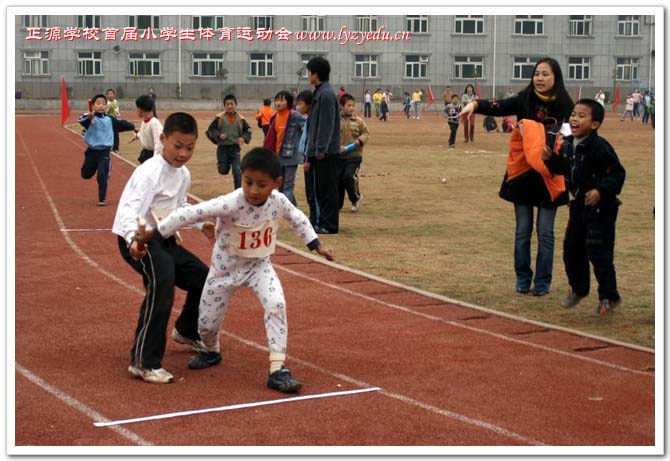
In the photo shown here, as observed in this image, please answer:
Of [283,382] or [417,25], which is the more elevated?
[417,25]

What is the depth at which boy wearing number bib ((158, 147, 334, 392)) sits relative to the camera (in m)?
7.29

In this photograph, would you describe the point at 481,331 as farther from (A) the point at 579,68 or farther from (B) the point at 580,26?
(A) the point at 579,68

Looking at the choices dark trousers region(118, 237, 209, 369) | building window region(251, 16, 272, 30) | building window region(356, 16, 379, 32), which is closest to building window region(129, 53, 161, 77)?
building window region(251, 16, 272, 30)

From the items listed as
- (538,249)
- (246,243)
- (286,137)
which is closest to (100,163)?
(286,137)

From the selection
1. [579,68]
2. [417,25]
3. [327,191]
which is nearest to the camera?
[327,191]

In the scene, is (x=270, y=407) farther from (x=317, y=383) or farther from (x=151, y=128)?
(x=151, y=128)

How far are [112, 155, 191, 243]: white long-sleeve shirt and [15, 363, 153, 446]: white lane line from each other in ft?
3.50

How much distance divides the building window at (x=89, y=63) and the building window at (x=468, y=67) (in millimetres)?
20030

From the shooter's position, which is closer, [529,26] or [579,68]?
[529,26]

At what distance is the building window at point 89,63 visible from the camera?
210 feet

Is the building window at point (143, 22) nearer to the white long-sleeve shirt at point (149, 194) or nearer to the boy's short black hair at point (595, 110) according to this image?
the boy's short black hair at point (595, 110)

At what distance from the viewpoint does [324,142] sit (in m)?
14.3

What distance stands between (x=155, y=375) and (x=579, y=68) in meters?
58.5

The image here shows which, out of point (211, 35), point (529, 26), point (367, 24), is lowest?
point (211, 35)
